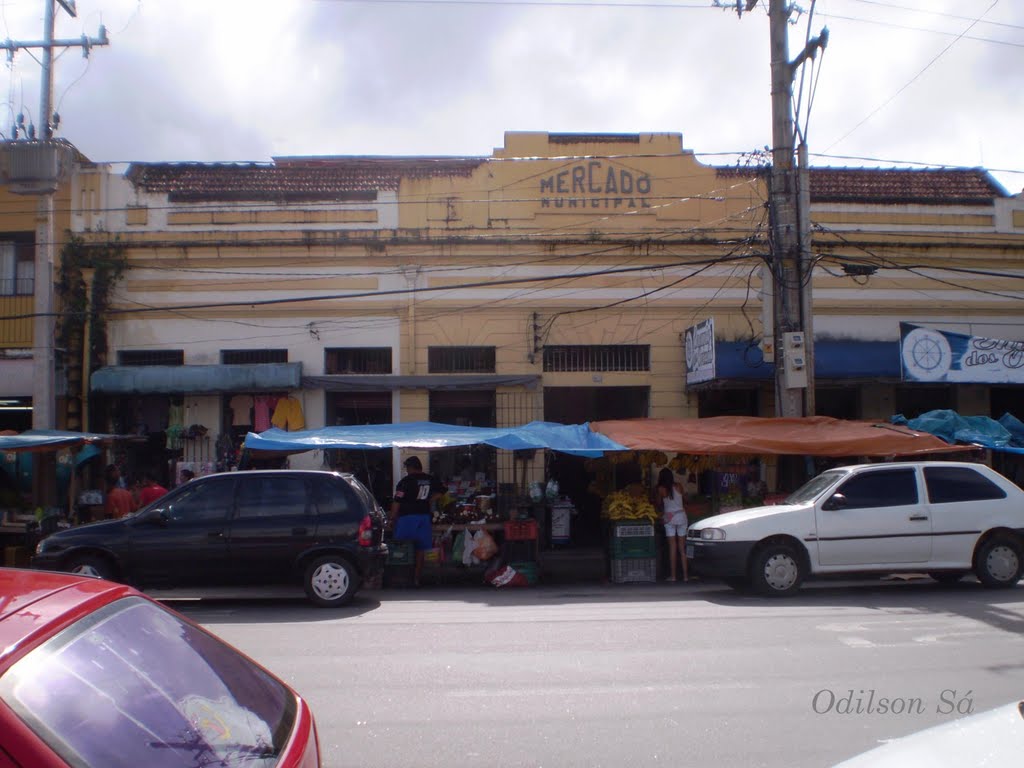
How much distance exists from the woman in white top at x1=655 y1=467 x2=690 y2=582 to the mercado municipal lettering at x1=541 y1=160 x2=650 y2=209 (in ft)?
22.5

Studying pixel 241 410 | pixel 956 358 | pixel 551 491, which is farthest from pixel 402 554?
pixel 956 358

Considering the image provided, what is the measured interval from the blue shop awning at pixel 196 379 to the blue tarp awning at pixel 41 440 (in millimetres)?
2135

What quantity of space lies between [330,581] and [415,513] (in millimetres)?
2439

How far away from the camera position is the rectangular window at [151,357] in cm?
1748

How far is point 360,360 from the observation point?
17.8 meters

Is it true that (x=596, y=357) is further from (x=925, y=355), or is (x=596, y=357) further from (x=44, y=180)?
(x=44, y=180)

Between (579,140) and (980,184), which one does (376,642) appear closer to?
(579,140)

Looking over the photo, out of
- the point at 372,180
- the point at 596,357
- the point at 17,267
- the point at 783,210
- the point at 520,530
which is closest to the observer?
the point at 520,530

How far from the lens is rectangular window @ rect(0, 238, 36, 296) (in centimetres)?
1738

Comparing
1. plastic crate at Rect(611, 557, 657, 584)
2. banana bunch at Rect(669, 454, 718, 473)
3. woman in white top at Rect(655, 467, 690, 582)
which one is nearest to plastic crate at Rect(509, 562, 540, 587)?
plastic crate at Rect(611, 557, 657, 584)

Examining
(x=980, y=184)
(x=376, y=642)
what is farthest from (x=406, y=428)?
(x=980, y=184)

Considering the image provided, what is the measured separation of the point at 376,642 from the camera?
8.37m

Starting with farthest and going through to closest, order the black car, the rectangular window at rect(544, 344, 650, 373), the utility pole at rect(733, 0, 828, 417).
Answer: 1. the rectangular window at rect(544, 344, 650, 373)
2. the utility pole at rect(733, 0, 828, 417)
3. the black car

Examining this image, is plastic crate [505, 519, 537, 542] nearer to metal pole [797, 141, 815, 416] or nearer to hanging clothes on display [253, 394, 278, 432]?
metal pole [797, 141, 815, 416]
